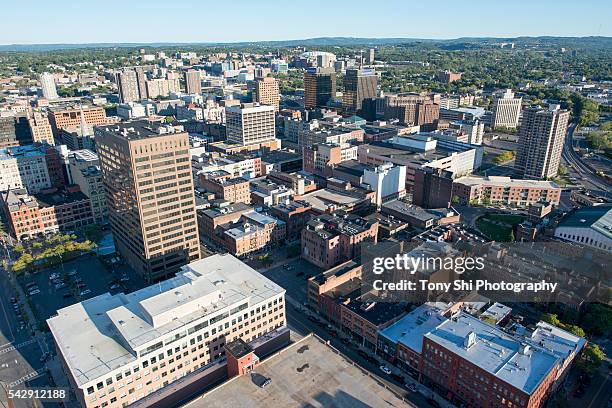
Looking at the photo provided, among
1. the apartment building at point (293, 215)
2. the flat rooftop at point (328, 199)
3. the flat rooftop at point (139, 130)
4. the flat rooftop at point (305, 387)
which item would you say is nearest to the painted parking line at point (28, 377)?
the flat rooftop at point (305, 387)

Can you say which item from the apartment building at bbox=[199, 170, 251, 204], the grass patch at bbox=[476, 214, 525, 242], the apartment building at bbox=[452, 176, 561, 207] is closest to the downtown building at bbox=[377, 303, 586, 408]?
the grass patch at bbox=[476, 214, 525, 242]

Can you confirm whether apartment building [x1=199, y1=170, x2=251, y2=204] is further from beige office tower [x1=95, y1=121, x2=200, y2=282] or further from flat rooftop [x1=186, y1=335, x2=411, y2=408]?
flat rooftop [x1=186, y1=335, x2=411, y2=408]

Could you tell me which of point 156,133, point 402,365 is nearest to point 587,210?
point 402,365

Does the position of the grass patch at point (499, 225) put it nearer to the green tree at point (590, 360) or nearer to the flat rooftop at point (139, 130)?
the green tree at point (590, 360)

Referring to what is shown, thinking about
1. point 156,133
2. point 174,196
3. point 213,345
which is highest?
point 156,133

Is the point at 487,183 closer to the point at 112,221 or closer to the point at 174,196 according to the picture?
the point at 174,196

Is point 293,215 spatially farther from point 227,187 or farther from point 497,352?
point 497,352
